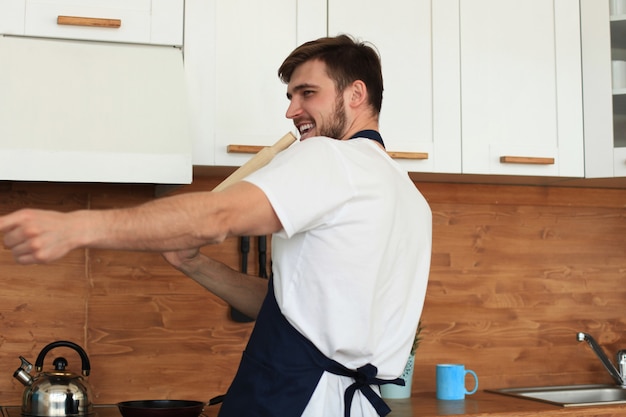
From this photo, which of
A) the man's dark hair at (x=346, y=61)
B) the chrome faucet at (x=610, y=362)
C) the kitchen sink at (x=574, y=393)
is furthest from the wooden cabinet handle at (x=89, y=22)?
the chrome faucet at (x=610, y=362)

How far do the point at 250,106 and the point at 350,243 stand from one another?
101 cm

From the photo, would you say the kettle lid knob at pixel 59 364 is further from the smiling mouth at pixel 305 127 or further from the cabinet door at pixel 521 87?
the cabinet door at pixel 521 87

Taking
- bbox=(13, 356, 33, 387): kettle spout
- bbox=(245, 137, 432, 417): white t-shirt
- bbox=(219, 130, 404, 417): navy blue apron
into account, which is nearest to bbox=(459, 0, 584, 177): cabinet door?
bbox=(245, 137, 432, 417): white t-shirt

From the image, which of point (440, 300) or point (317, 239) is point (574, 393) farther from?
point (317, 239)

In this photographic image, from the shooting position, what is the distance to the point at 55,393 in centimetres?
222

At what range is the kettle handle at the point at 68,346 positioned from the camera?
2320 mm

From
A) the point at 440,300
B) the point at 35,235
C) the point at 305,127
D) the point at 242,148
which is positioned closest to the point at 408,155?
the point at 242,148

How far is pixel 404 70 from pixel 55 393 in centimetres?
135

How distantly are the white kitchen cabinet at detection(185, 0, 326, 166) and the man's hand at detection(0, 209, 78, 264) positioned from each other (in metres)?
1.26

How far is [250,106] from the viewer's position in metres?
2.41

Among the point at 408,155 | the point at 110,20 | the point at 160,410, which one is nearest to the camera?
the point at 160,410

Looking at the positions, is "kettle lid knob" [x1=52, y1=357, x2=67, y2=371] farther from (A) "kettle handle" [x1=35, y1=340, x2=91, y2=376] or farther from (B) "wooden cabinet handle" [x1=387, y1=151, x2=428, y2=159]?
(B) "wooden cabinet handle" [x1=387, y1=151, x2=428, y2=159]

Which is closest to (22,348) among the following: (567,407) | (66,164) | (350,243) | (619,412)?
(66,164)

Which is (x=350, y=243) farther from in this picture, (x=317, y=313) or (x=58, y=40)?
(x=58, y=40)
